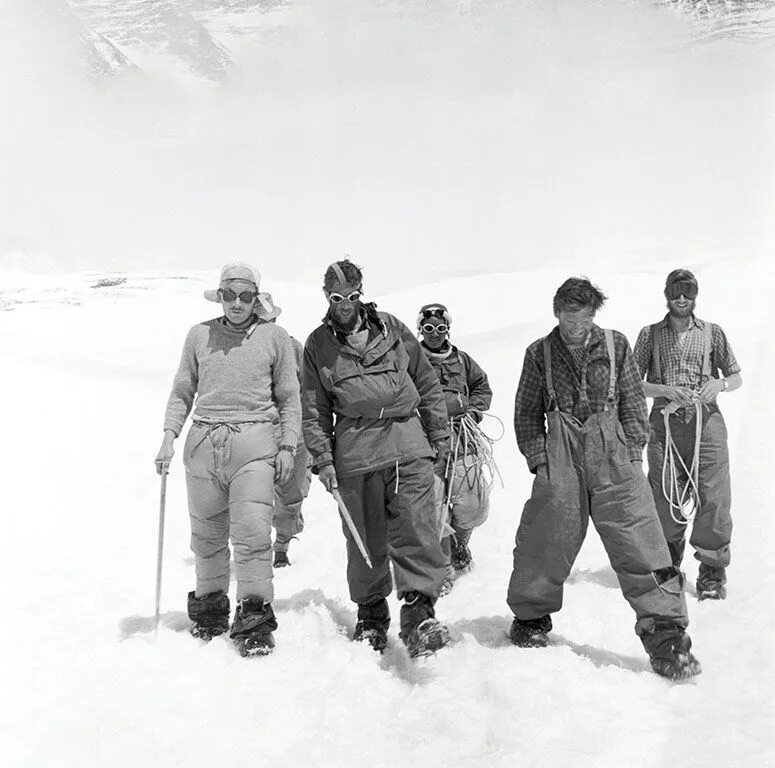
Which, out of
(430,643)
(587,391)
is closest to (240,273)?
(587,391)

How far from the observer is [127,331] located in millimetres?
29953

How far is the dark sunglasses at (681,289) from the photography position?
5215 mm

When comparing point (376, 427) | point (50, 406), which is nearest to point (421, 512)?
point (376, 427)

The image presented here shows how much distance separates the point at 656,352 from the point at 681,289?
A: 45 centimetres

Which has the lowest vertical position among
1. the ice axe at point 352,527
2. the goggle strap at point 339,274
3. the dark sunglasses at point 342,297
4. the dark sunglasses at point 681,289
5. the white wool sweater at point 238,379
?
the ice axe at point 352,527

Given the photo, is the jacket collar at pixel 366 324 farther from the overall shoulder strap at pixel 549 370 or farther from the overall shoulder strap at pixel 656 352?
the overall shoulder strap at pixel 656 352

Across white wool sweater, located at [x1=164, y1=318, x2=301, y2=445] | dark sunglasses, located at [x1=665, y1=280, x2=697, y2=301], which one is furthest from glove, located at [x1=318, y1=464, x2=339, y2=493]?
dark sunglasses, located at [x1=665, y1=280, x2=697, y2=301]

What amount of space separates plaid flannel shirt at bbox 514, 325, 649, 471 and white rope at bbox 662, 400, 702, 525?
1181mm

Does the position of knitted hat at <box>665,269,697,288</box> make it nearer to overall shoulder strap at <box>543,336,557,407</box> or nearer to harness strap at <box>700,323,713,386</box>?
harness strap at <box>700,323,713,386</box>

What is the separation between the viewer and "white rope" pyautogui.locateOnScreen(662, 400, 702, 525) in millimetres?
5211

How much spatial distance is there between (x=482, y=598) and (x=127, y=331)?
88.0 feet

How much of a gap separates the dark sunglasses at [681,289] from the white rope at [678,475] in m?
0.70

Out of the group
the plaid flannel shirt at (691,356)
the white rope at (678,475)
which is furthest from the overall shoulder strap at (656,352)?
the white rope at (678,475)

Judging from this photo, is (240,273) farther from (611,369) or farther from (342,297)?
(611,369)
